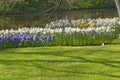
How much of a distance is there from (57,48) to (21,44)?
1.60 metres

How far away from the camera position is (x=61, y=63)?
34.5 feet

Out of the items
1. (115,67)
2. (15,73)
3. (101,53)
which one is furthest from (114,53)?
(15,73)

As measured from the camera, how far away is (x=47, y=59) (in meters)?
11.2

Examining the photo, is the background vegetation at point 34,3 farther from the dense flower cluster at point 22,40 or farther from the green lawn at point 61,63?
the green lawn at point 61,63

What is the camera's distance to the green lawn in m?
9.08

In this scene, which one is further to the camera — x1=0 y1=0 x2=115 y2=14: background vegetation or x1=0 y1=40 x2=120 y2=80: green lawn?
x1=0 y1=40 x2=120 y2=80: green lawn

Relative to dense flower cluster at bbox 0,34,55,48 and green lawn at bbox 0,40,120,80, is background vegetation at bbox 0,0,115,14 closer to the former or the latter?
dense flower cluster at bbox 0,34,55,48

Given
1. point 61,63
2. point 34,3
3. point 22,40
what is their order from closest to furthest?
1. point 61,63
2. point 22,40
3. point 34,3

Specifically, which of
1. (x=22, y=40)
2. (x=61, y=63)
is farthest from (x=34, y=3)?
(x=61, y=63)

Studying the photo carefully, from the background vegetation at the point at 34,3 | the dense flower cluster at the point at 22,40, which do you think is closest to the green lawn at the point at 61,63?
the dense flower cluster at the point at 22,40

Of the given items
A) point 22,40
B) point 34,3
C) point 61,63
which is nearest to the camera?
point 61,63

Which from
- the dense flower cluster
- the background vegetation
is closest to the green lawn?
the dense flower cluster

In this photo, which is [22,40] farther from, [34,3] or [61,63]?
[34,3]

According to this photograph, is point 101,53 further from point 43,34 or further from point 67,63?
point 43,34
